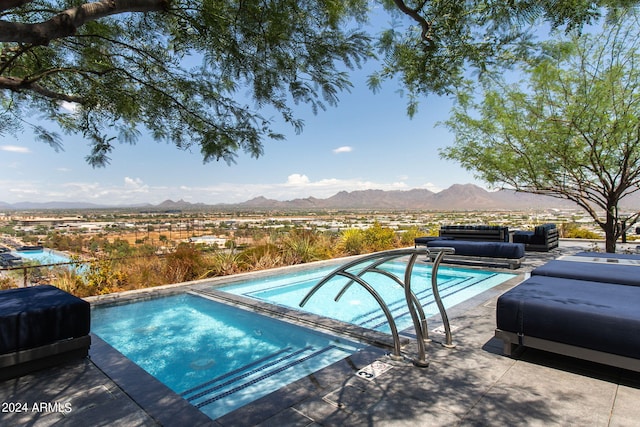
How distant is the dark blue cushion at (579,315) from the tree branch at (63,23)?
12.5 ft

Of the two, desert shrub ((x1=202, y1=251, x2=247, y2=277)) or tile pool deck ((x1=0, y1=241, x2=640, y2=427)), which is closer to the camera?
tile pool deck ((x1=0, y1=241, x2=640, y2=427))

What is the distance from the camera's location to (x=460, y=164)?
429 inches

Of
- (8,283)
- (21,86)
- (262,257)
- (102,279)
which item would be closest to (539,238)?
(262,257)

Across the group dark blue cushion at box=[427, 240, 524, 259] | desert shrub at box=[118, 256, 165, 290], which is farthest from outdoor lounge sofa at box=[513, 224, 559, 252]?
desert shrub at box=[118, 256, 165, 290]

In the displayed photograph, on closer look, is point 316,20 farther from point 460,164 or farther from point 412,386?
point 460,164

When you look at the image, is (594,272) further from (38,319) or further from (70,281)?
(70,281)

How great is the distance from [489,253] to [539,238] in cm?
369

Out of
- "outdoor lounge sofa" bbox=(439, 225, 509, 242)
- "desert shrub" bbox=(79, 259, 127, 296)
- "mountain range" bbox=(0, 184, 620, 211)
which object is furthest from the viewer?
"mountain range" bbox=(0, 184, 620, 211)

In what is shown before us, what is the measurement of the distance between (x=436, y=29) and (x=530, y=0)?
0.78 m

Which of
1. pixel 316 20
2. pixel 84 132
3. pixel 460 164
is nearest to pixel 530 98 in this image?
pixel 460 164

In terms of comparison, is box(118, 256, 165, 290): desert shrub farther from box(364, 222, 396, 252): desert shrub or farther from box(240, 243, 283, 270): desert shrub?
box(364, 222, 396, 252): desert shrub

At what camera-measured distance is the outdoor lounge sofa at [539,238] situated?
416 inches

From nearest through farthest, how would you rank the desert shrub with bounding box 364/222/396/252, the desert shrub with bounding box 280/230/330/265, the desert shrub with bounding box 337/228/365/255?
the desert shrub with bounding box 280/230/330/265
the desert shrub with bounding box 337/228/365/255
the desert shrub with bounding box 364/222/396/252

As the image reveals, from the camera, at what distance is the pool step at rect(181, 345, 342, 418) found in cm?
276
